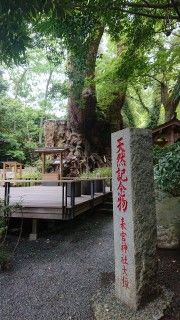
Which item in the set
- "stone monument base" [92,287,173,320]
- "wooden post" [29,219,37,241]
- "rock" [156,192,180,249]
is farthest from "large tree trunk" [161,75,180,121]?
"stone monument base" [92,287,173,320]

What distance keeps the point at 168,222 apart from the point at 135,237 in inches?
87.4

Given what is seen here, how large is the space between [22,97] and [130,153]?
80.4ft

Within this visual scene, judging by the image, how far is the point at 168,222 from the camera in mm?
5398

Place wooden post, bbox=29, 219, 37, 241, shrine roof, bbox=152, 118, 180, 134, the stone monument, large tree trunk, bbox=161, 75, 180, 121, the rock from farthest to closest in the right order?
large tree trunk, bbox=161, 75, 180, 121, shrine roof, bbox=152, 118, 180, 134, wooden post, bbox=29, 219, 37, 241, the rock, the stone monument

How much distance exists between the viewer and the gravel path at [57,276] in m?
3.76

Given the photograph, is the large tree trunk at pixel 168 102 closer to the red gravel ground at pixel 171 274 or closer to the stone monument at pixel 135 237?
the red gravel ground at pixel 171 274

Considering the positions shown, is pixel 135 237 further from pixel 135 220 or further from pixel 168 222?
pixel 168 222

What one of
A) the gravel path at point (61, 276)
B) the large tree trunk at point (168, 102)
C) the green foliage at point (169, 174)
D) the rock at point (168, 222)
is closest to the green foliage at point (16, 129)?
the large tree trunk at point (168, 102)

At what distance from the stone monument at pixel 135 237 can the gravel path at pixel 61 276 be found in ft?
0.99

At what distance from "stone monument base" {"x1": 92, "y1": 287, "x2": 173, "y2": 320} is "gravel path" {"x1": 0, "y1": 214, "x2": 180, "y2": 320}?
108 millimetres

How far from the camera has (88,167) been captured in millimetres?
16328

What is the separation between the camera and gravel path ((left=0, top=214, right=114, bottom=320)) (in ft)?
12.3

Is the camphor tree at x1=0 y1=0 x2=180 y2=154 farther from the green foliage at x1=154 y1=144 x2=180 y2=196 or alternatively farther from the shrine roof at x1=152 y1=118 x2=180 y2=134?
the green foliage at x1=154 y1=144 x2=180 y2=196

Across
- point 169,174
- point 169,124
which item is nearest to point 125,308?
point 169,174
